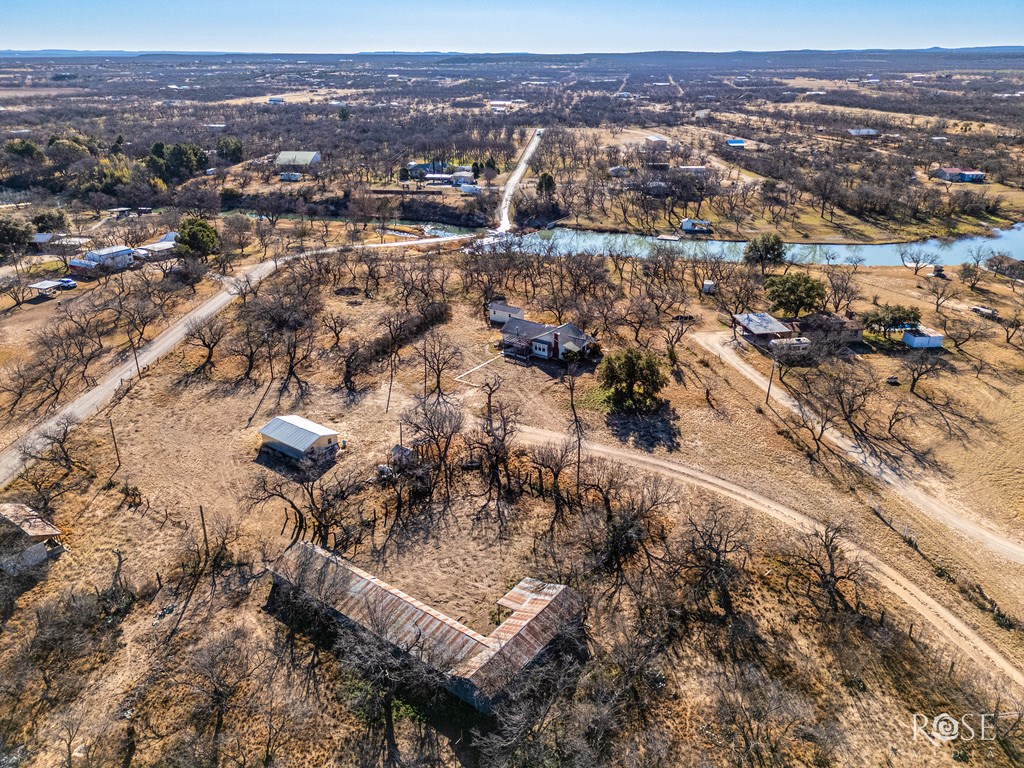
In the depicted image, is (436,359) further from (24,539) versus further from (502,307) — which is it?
(24,539)

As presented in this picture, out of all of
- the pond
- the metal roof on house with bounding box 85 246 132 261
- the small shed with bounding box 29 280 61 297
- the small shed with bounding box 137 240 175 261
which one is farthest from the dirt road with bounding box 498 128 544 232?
the small shed with bounding box 29 280 61 297

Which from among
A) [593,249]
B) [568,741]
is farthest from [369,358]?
[593,249]

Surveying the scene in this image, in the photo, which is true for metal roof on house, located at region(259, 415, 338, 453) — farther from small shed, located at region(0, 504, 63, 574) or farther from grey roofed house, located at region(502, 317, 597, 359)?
grey roofed house, located at region(502, 317, 597, 359)

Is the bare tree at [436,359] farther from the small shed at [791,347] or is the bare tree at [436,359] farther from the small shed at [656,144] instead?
the small shed at [656,144]

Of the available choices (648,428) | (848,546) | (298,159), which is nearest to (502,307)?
(648,428)

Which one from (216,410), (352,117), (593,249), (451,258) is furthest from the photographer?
(352,117)

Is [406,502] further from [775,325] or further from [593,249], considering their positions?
[593,249]
